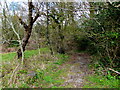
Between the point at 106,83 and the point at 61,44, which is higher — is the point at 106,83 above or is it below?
below

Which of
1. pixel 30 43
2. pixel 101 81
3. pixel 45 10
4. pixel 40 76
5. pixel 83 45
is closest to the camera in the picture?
pixel 101 81

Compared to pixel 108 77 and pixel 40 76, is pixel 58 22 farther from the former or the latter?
pixel 108 77

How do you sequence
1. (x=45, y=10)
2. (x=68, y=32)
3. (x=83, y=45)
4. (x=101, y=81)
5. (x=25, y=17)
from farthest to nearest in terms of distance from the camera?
1. (x=83, y=45)
2. (x=68, y=32)
3. (x=25, y=17)
4. (x=45, y=10)
5. (x=101, y=81)

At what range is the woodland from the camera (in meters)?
3.56

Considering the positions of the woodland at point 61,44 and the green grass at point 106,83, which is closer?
the green grass at point 106,83

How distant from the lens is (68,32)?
8023 millimetres

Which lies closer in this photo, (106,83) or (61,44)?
(106,83)

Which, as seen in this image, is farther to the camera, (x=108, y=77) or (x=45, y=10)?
(x=45, y=10)

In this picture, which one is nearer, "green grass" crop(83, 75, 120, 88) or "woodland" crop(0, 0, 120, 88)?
"green grass" crop(83, 75, 120, 88)

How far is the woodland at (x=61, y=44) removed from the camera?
3.56 meters

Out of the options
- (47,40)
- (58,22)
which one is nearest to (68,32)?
(58,22)

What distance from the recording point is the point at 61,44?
852 centimetres

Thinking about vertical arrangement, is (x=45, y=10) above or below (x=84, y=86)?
above

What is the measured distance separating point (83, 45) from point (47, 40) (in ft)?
12.1
